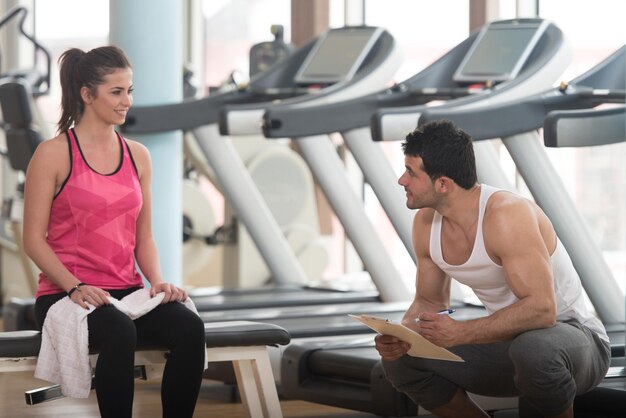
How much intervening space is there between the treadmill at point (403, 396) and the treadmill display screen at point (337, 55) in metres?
1.21

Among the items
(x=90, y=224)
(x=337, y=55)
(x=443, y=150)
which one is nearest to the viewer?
(x=443, y=150)

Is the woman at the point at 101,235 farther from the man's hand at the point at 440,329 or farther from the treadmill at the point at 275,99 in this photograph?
the treadmill at the point at 275,99

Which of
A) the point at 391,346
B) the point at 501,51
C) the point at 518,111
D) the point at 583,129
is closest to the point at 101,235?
the point at 391,346

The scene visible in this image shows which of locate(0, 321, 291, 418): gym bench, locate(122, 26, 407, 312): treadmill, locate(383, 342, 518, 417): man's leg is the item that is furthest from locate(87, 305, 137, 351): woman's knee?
locate(122, 26, 407, 312): treadmill

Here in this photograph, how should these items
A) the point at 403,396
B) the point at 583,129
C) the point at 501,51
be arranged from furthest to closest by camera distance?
the point at 501,51
the point at 583,129
the point at 403,396

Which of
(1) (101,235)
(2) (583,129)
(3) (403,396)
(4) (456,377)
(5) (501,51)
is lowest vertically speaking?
(3) (403,396)

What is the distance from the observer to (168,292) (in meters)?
3.02

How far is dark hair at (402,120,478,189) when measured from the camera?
2762mm

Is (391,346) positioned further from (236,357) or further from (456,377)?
(236,357)

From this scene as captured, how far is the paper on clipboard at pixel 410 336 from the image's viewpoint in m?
2.63

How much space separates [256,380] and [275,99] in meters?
2.33

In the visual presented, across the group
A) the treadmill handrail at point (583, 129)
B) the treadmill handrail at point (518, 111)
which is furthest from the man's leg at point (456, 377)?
the treadmill handrail at point (518, 111)

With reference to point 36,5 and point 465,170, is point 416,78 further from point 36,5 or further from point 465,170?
point 36,5

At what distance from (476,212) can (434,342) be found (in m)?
0.32
